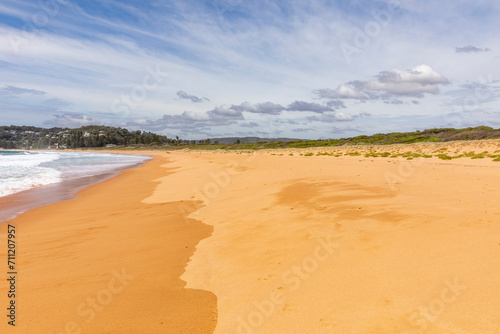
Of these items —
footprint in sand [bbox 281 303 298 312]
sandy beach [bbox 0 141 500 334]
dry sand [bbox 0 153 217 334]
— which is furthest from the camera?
dry sand [bbox 0 153 217 334]

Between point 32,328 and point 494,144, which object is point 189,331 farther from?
point 494,144

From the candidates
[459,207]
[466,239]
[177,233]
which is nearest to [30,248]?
[177,233]

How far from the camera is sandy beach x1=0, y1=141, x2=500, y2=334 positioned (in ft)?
11.1

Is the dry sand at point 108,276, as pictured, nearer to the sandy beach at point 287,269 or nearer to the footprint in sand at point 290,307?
the sandy beach at point 287,269

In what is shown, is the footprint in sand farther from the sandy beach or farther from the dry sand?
the dry sand

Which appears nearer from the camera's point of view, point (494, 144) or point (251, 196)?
point (251, 196)

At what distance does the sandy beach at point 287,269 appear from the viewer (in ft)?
11.1

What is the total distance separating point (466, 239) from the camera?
179 inches

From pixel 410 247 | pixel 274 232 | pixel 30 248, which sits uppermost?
pixel 410 247

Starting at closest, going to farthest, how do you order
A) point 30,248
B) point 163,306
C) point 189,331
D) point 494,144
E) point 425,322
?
point 425,322, point 189,331, point 163,306, point 30,248, point 494,144

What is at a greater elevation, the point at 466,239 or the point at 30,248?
the point at 466,239

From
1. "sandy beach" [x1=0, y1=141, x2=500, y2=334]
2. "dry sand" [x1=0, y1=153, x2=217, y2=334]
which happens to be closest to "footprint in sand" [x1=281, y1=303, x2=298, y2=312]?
"sandy beach" [x1=0, y1=141, x2=500, y2=334]

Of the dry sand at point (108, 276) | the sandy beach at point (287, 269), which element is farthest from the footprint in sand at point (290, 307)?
the dry sand at point (108, 276)

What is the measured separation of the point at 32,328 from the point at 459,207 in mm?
8106
